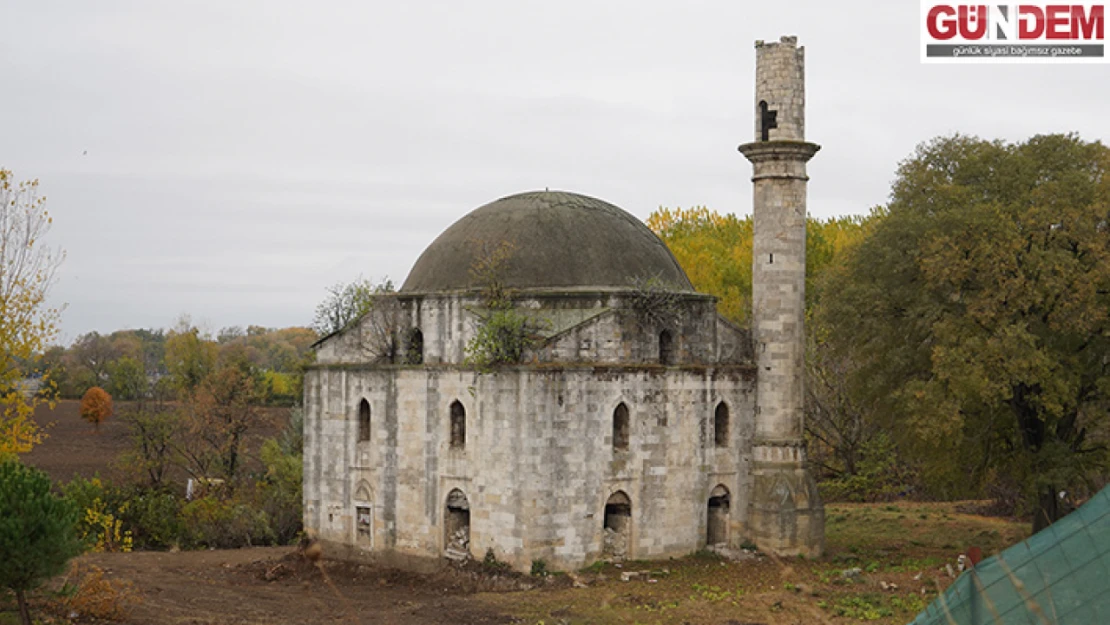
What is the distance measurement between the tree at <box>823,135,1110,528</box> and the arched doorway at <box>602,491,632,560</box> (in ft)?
21.5

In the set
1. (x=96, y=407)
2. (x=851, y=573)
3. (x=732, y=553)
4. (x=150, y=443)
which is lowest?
(x=851, y=573)

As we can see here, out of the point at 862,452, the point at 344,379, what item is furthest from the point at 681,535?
the point at 862,452

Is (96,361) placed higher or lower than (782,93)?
lower

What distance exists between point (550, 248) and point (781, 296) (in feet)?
18.4

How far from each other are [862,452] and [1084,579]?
109ft

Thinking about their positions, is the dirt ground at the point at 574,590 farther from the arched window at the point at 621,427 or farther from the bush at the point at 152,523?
the bush at the point at 152,523

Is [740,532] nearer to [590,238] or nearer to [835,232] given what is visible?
[590,238]

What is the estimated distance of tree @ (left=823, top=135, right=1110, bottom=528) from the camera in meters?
22.0

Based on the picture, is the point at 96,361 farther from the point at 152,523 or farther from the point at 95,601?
the point at 95,601

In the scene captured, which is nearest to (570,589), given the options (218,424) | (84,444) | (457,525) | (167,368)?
(457,525)

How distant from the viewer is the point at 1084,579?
618cm

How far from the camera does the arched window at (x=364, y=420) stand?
25.8m

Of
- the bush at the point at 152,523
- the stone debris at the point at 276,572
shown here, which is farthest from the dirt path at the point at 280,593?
the bush at the point at 152,523

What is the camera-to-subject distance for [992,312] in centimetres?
2227
